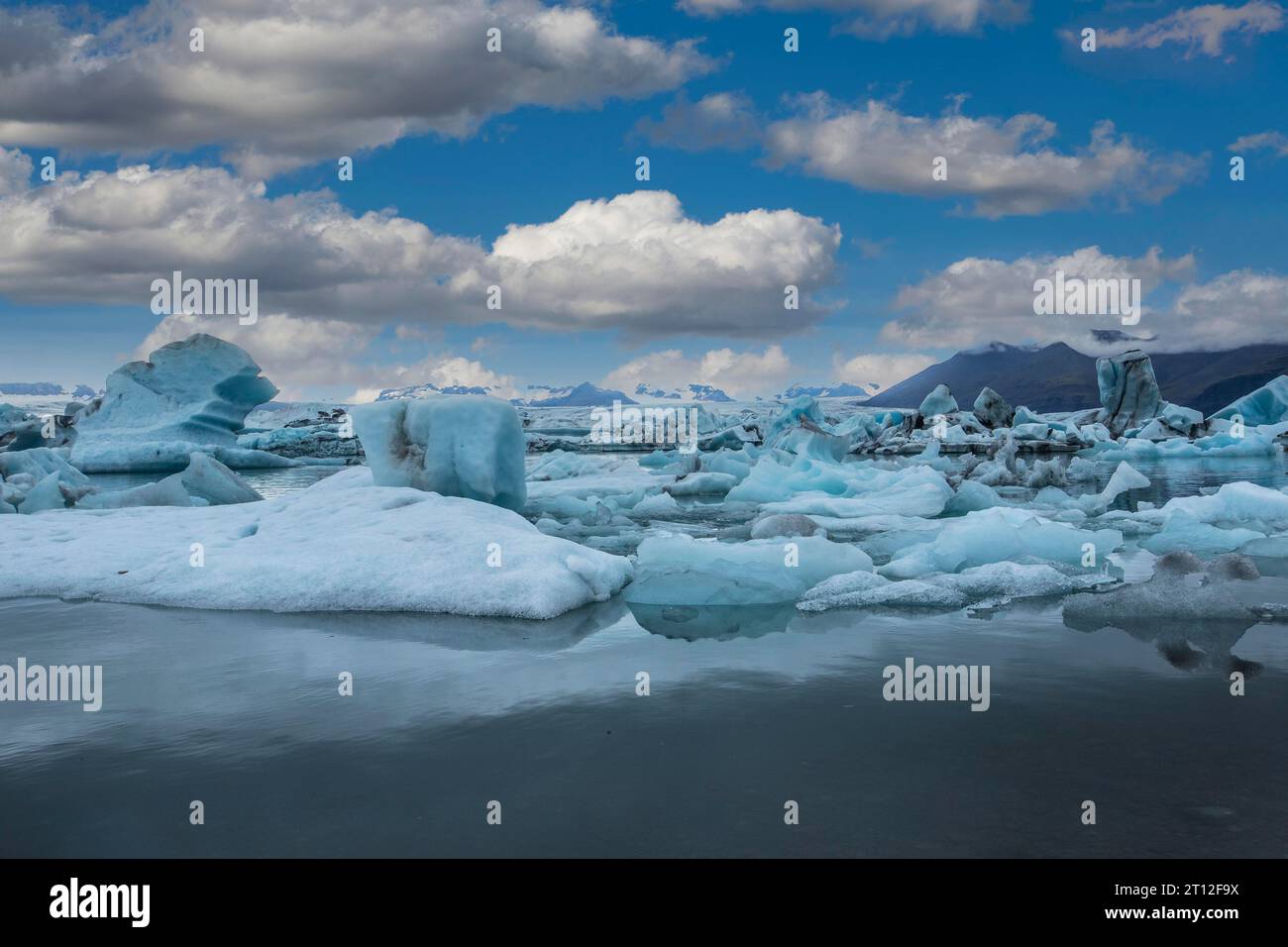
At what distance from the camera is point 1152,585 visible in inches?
263

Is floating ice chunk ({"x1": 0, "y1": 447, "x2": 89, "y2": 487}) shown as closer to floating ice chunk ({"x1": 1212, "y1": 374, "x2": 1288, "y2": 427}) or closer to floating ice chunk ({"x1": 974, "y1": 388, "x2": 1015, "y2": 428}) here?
floating ice chunk ({"x1": 974, "y1": 388, "x2": 1015, "y2": 428})

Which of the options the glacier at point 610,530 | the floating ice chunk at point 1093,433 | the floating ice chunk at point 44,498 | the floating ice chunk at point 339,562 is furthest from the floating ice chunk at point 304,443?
the floating ice chunk at point 339,562

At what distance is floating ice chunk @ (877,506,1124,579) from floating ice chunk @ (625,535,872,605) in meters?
0.55

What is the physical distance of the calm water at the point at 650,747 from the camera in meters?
3.18

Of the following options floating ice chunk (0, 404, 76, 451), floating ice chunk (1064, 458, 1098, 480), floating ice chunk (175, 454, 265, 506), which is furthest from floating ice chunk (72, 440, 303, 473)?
floating ice chunk (1064, 458, 1098, 480)

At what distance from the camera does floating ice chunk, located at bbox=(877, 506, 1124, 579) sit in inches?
336

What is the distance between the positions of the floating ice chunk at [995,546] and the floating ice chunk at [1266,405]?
38.8 m

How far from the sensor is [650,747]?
400 cm

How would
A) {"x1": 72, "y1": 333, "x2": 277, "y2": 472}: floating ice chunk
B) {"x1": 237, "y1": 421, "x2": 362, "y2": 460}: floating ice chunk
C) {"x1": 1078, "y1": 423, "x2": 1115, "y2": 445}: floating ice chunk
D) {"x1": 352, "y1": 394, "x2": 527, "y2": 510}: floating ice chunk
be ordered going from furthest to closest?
1. {"x1": 237, "y1": 421, "x2": 362, "y2": 460}: floating ice chunk
2. {"x1": 1078, "y1": 423, "x2": 1115, "y2": 445}: floating ice chunk
3. {"x1": 72, "y1": 333, "x2": 277, "y2": 472}: floating ice chunk
4. {"x1": 352, "y1": 394, "x2": 527, "y2": 510}: floating ice chunk

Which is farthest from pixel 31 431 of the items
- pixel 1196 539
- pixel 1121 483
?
pixel 1196 539
